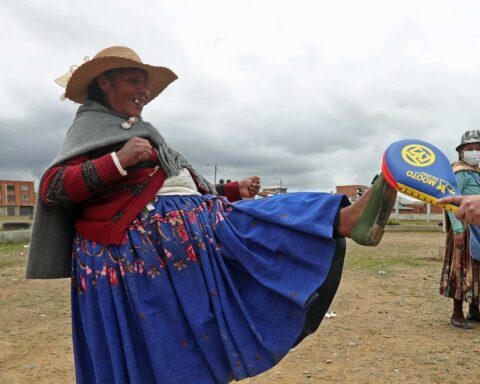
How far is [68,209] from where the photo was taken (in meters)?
2.09

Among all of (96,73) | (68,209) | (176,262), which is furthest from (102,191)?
(96,73)

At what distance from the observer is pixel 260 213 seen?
1916 millimetres

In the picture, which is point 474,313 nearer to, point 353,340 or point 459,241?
point 459,241

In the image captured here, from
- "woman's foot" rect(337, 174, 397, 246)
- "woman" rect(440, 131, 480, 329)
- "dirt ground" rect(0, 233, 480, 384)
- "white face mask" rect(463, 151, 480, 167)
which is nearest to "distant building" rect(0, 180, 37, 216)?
"dirt ground" rect(0, 233, 480, 384)

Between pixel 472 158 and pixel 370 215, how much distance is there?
11.4 ft

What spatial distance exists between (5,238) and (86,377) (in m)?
14.5

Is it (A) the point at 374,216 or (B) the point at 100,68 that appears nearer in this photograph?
(A) the point at 374,216

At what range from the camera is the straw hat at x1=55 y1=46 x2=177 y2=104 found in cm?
212

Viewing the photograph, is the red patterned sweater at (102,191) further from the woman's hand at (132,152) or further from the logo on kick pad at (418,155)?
the logo on kick pad at (418,155)

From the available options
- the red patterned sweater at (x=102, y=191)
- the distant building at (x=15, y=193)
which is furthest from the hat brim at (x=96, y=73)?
the distant building at (x=15, y=193)

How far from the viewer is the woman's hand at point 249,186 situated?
2.52m

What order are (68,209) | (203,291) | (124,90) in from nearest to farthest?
(203,291) → (68,209) → (124,90)

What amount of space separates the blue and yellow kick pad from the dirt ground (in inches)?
83.4

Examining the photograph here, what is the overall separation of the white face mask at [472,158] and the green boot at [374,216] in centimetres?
338
